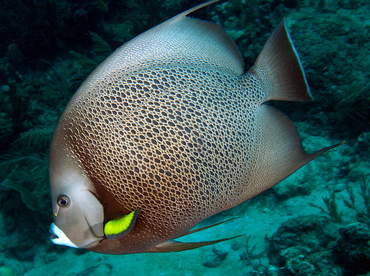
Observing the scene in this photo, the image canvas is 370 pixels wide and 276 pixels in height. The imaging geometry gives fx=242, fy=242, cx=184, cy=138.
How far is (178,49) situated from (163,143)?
22.8 inches

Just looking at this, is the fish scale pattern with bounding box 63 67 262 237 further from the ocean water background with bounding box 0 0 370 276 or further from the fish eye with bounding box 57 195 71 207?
the ocean water background with bounding box 0 0 370 276

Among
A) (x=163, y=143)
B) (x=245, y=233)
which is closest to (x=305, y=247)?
(x=245, y=233)

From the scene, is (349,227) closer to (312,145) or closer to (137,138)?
(312,145)

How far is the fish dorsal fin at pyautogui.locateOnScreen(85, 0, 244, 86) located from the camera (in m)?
1.28

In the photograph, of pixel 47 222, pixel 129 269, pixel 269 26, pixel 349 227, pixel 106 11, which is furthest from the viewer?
pixel 106 11

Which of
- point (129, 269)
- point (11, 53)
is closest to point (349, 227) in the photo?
point (129, 269)

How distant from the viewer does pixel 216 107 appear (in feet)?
Answer: 3.97

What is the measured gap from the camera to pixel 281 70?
134 centimetres

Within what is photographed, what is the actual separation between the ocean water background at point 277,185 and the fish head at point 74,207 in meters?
2.07

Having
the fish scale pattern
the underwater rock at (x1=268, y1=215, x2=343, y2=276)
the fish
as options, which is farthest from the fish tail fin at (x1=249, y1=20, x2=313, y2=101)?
the underwater rock at (x1=268, y1=215, x2=343, y2=276)

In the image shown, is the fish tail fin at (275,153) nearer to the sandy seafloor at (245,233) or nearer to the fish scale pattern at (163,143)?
the fish scale pattern at (163,143)

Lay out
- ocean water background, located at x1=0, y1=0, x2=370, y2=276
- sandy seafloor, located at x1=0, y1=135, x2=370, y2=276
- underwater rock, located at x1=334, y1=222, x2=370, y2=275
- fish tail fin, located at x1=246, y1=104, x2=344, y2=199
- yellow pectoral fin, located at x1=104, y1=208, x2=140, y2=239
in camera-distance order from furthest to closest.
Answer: sandy seafloor, located at x1=0, y1=135, x2=370, y2=276 < ocean water background, located at x1=0, y1=0, x2=370, y2=276 < underwater rock, located at x1=334, y1=222, x2=370, y2=275 < fish tail fin, located at x1=246, y1=104, x2=344, y2=199 < yellow pectoral fin, located at x1=104, y1=208, x2=140, y2=239

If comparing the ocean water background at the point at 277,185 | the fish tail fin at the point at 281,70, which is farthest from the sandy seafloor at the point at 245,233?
the fish tail fin at the point at 281,70

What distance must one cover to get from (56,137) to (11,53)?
7.26 meters
